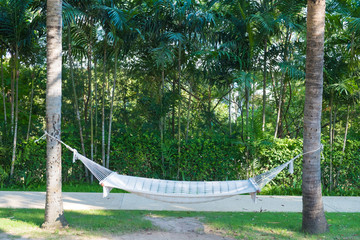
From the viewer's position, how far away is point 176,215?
16.4 feet

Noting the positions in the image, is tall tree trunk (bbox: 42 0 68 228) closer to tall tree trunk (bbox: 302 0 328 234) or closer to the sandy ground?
the sandy ground

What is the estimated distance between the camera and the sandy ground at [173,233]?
3.98 metres

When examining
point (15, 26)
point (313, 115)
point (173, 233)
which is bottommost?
point (173, 233)

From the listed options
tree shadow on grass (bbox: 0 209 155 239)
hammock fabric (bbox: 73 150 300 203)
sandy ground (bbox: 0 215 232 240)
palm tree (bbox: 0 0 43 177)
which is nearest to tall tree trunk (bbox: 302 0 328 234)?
hammock fabric (bbox: 73 150 300 203)

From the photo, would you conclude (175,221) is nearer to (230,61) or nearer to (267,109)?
(230,61)

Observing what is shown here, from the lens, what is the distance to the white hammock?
4.18m

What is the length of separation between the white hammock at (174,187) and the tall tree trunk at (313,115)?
25cm

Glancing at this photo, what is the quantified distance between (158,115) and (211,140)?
1.17 m

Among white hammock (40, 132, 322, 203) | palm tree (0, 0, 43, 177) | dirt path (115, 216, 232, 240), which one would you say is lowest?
dirt path (115, 216, 232, 240)

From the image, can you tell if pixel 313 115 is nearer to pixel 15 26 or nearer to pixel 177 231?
pixel 177 231

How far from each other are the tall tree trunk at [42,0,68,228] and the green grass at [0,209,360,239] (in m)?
0.22

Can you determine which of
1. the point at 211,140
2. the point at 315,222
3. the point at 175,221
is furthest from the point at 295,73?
the point at 175,221

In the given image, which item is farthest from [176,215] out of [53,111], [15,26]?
[15,26]

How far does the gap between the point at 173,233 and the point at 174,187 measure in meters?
0.54
